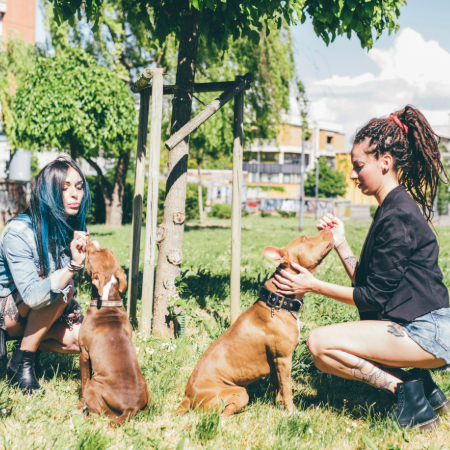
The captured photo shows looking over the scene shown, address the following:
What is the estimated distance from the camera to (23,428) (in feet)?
8.48

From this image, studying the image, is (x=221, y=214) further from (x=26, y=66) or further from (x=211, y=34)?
(x=211, y=34)

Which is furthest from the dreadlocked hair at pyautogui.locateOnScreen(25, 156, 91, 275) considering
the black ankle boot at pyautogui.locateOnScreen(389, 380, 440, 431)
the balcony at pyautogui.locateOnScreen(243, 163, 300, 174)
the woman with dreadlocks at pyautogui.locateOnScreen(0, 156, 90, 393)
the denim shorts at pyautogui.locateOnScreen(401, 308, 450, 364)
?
the balcony at pyautogui.locateOnScreen(243, 163, 300, 174)

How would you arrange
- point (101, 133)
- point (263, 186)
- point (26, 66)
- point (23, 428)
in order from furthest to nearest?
point (263, 186), point (26, 66), point (101, 133), point (23, 428)

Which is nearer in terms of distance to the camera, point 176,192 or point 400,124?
point 400,124

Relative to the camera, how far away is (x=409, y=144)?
292 centimetres

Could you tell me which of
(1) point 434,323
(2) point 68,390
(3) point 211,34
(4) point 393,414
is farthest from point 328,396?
(3) point 211,34

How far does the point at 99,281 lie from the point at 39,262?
0.53m

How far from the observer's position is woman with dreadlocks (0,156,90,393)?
298 centimetres

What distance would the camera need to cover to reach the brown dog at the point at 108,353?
2.69 m

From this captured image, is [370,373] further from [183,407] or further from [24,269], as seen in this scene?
[24,269]

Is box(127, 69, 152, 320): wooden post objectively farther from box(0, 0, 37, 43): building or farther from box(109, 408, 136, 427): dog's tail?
box(0, 0, 37, 43): building

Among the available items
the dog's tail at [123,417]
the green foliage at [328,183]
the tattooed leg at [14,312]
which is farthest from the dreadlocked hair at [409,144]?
the green foliage at [328,183]

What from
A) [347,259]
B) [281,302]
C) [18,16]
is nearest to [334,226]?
[347,259]

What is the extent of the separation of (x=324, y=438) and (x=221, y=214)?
1152 inches
